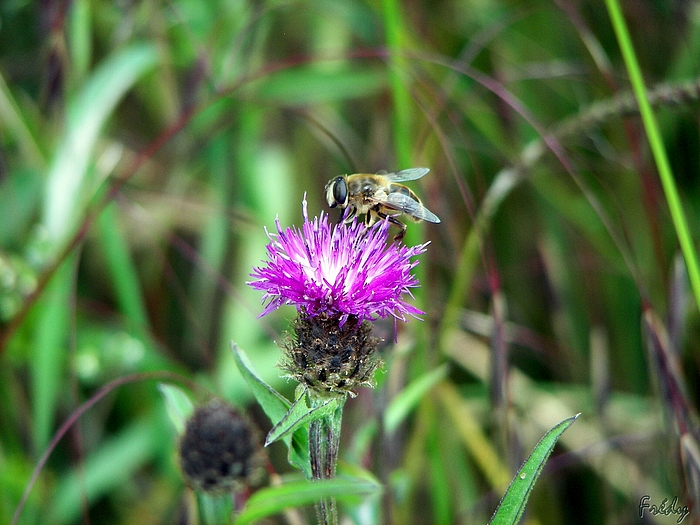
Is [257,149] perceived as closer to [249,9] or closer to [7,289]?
[249,9]

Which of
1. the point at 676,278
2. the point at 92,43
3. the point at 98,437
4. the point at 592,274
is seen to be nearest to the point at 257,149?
the point at 92,43

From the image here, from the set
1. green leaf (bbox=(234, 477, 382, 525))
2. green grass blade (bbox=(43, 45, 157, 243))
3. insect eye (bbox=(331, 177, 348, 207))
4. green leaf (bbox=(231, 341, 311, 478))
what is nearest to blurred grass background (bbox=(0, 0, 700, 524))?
green grass blade (bbox=(43, 45, 157, 243))

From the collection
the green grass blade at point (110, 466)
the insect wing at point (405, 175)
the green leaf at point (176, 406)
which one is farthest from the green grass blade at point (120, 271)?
the insect wing at point (405, 175)

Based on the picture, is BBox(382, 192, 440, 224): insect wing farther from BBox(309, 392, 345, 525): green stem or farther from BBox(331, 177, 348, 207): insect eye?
BBox(309, 392, 345, 525): green stem

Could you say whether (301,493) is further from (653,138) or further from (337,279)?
(653,138)

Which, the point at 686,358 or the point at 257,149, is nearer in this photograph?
the point at 686,358
